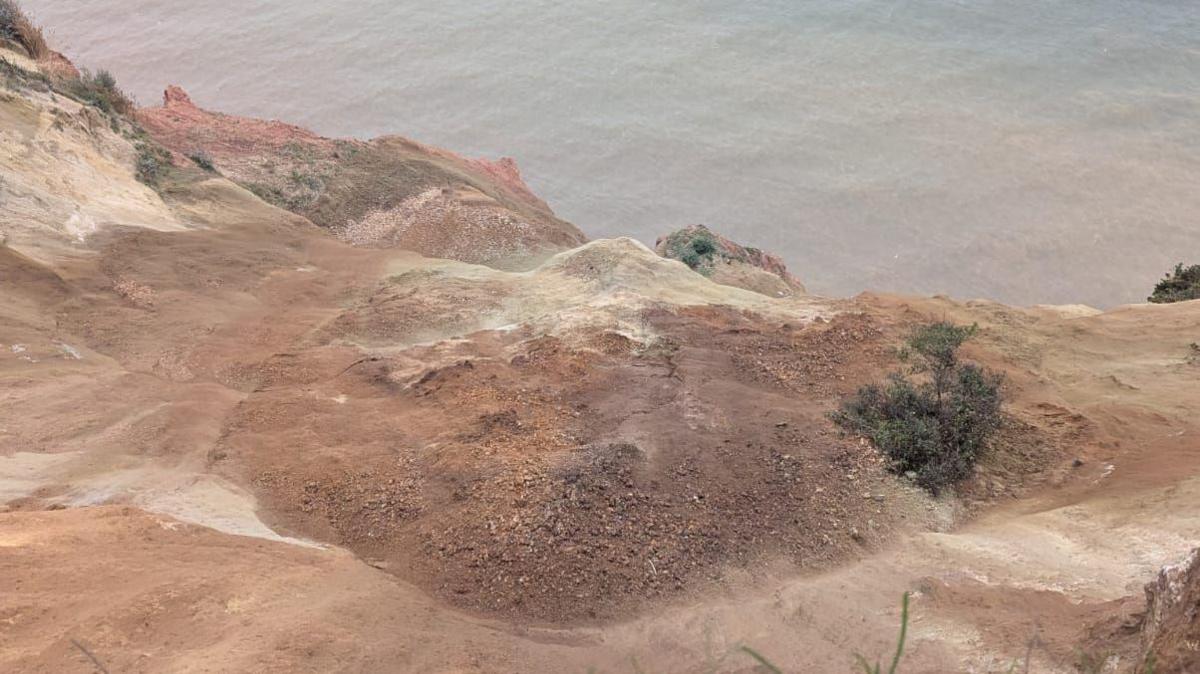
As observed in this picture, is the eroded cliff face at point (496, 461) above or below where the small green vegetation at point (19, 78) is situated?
below

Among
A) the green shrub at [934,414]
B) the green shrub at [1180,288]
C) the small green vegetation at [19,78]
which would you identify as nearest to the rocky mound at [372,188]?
the small green vegetation at [19,78]

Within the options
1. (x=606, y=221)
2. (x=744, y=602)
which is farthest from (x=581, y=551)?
(x=606, y=221)

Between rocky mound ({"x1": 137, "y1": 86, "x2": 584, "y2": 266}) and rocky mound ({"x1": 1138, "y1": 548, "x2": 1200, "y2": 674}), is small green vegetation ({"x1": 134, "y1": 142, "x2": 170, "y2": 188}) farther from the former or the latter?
rocky mound ({"x1": 1138, "y1": 548, "x2": 1200, "y2": 674})

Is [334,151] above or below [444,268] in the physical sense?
above

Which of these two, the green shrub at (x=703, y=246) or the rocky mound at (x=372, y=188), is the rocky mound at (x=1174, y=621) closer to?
the green shrub at (x=703, y=246)

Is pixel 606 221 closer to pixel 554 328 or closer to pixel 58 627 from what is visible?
pixel 554 328

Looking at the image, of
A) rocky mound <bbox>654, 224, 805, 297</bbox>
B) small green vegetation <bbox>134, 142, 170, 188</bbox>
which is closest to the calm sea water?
rocky mound <bbox>654, 224, 805, 297</bbox>
